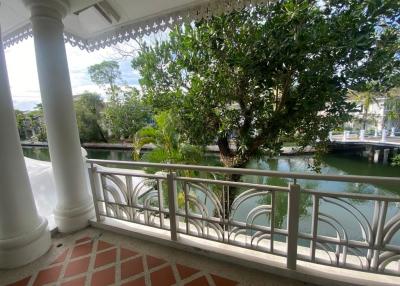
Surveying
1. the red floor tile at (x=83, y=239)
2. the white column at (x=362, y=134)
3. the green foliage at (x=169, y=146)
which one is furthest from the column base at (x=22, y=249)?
the white column at (x=362, y=134)

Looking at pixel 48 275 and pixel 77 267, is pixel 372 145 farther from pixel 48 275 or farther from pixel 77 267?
pixel 48 275

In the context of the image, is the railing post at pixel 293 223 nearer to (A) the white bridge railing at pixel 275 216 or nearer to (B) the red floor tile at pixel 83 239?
(A) the white bridge railing at pixel 275 216

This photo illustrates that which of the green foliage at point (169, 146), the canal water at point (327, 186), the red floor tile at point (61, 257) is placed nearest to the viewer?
the red floor tile at point (61, 257)

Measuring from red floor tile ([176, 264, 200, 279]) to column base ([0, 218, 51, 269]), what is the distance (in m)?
1.19

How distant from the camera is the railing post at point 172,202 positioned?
180 centimetres

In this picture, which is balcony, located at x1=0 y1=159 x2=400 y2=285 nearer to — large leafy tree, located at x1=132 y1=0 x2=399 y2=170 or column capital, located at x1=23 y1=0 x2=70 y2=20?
column capital, located at x1=23 y1=0 x2=70 y2=20

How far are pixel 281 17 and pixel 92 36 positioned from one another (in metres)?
2.38

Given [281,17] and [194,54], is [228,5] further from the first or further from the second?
[194,54]

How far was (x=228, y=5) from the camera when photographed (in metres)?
1.79

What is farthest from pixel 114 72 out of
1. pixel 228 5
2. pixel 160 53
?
pixel 228 5

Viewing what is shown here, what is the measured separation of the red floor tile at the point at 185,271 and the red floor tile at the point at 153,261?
0.15 meters

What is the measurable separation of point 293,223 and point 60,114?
2149 mm

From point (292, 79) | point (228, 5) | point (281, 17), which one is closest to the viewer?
point (228, 5)

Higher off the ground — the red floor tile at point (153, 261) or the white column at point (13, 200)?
the white column at point (13, 200)
